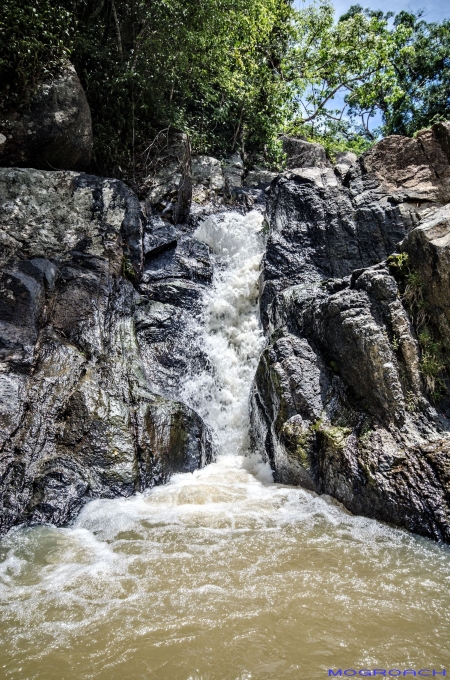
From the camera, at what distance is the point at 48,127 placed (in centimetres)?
877

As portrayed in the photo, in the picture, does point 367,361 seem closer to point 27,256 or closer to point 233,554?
point 233,554

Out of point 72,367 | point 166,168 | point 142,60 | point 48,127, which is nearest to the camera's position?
point 72,367

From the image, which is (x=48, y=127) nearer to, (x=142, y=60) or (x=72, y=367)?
(x=142, y=60)

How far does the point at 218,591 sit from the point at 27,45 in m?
10.2

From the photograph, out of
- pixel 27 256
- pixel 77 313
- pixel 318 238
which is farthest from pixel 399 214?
pixel 27 256

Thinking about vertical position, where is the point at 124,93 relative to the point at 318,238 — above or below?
above

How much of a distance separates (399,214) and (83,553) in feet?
28.8

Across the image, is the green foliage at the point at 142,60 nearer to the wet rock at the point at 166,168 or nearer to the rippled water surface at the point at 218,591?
the wet rock at the point at 166,168

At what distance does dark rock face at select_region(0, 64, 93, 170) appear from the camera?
8.66 meters

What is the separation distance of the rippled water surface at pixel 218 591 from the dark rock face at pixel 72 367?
0.49 m

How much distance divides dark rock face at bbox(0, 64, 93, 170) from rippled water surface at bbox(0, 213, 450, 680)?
7.57 m

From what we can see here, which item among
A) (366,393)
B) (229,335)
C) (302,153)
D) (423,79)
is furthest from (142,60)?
(423,79)

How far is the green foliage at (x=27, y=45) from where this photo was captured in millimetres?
8211

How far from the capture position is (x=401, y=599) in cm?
305
